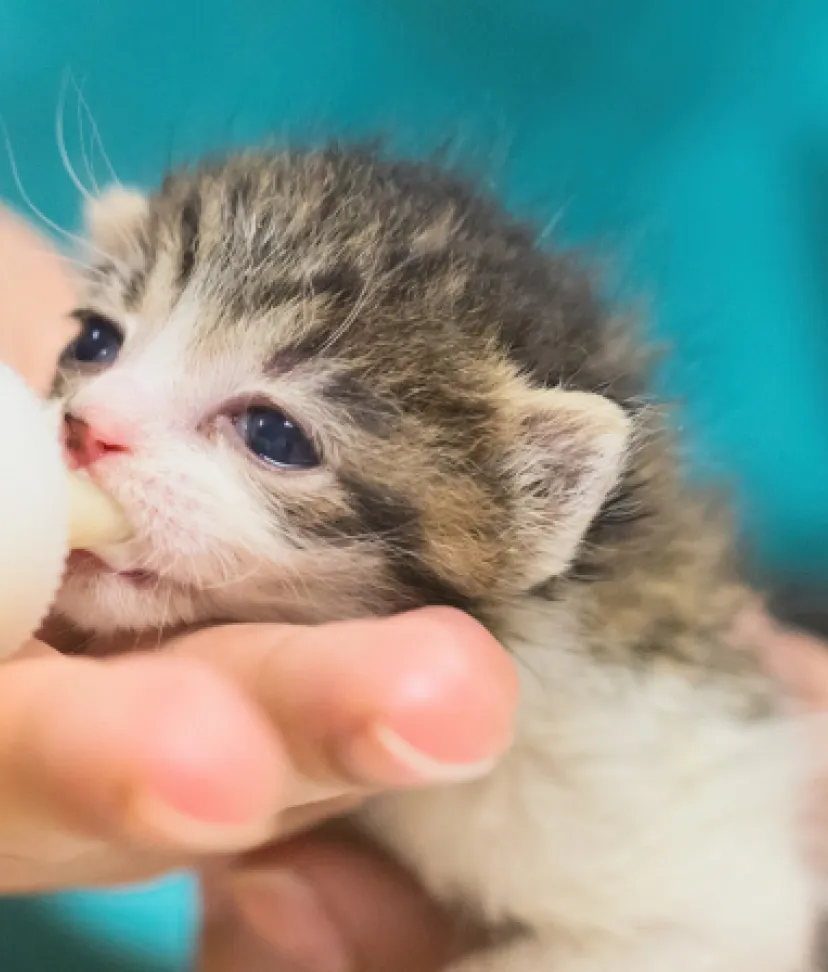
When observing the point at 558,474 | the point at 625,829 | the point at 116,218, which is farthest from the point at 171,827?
the point at 116,218

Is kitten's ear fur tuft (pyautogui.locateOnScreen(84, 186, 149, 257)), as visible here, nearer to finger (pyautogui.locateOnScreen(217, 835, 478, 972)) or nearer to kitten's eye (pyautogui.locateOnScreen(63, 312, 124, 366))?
kitten's eye (pyautogui.locateOnScreen(63, 312, 124, 366))

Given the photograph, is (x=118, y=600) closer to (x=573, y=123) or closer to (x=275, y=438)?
(x=275, y=438)

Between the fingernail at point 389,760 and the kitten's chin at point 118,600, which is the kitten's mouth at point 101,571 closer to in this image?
the kitten's chin at point 118,600

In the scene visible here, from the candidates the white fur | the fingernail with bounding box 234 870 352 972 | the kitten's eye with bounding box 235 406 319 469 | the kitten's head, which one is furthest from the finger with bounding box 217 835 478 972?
the kitten's eye with bounding box 235 406 319 469

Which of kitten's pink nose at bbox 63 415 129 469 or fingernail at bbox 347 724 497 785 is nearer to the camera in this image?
fingernail at bbox 347 724 497 785

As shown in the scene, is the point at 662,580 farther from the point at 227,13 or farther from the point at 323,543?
the point at 227,13

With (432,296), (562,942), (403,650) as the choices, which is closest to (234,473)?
(432,296)
